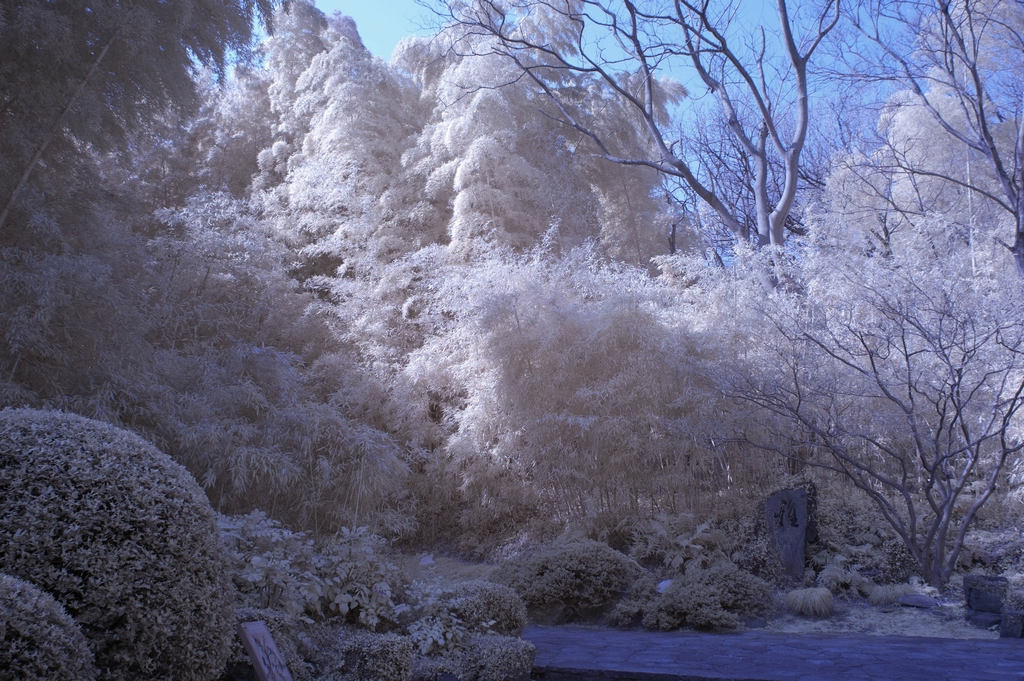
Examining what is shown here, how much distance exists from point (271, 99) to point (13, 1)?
6.05 m

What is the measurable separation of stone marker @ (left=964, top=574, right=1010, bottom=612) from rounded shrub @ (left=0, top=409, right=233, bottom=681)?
359cm

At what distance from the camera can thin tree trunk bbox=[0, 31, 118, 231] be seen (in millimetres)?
4031

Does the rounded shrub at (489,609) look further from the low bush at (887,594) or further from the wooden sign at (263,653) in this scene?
the low bush at (887,594)

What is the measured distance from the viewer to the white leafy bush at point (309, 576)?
2.83 metres

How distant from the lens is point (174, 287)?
670 cm

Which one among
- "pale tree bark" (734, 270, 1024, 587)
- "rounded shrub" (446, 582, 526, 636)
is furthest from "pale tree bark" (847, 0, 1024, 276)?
"rounded shrub" (446, 582, 526, 636)

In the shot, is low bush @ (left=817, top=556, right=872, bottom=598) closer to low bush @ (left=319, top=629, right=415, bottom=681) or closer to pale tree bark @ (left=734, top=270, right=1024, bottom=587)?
pale tree bark @ (left=734, top=270, right=1024, bottom=587)

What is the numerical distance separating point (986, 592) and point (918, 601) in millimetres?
417

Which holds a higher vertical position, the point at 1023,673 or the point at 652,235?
the point at 652,235

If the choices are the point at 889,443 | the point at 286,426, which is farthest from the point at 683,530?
the point at 286,426

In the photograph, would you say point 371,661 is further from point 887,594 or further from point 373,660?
point 887,594

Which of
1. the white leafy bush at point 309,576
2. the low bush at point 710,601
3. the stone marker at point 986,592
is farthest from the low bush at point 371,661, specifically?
the stone marker at point 986,592

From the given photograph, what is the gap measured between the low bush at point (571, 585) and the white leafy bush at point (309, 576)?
1.24 meters

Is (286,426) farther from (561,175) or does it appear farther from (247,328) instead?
(561,175)
